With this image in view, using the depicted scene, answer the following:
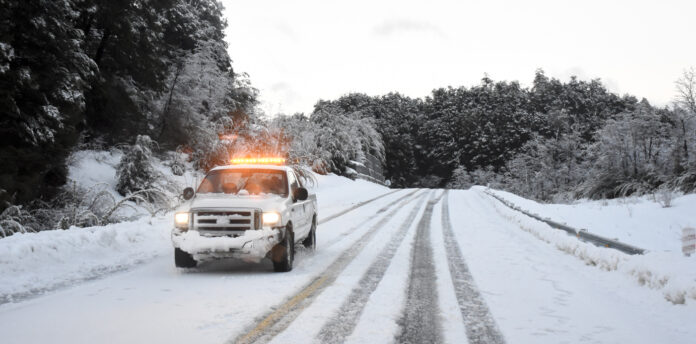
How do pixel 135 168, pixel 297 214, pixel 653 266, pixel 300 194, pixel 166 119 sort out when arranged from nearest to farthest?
1. pixel 653 266
2. pixel 300 194
3. pixel 297 214
4. pixel 135 168
5. pixel 166 119

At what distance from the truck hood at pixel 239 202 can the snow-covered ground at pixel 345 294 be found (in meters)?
1.07

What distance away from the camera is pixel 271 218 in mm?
7469

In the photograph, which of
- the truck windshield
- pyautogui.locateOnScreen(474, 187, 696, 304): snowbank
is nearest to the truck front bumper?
the truck windshield

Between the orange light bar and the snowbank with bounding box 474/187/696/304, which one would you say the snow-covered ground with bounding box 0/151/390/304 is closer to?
the orange light bar

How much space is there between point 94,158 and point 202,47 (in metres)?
12.1

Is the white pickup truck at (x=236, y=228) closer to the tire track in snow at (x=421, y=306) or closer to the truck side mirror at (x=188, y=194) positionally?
the truck side mirror at (x=188, y=194)

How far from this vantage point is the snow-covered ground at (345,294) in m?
4.50

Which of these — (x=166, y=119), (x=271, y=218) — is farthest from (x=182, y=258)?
(x=166, y=119)

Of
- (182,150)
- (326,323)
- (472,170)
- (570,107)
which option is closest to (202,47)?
(182,150)

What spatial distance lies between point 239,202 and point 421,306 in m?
3.42

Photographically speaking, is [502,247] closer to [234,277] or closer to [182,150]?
[234,277]

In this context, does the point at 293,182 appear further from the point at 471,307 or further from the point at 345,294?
the point at 471,307

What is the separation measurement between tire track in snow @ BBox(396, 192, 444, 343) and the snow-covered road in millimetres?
17

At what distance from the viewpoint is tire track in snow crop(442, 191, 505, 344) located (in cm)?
446
